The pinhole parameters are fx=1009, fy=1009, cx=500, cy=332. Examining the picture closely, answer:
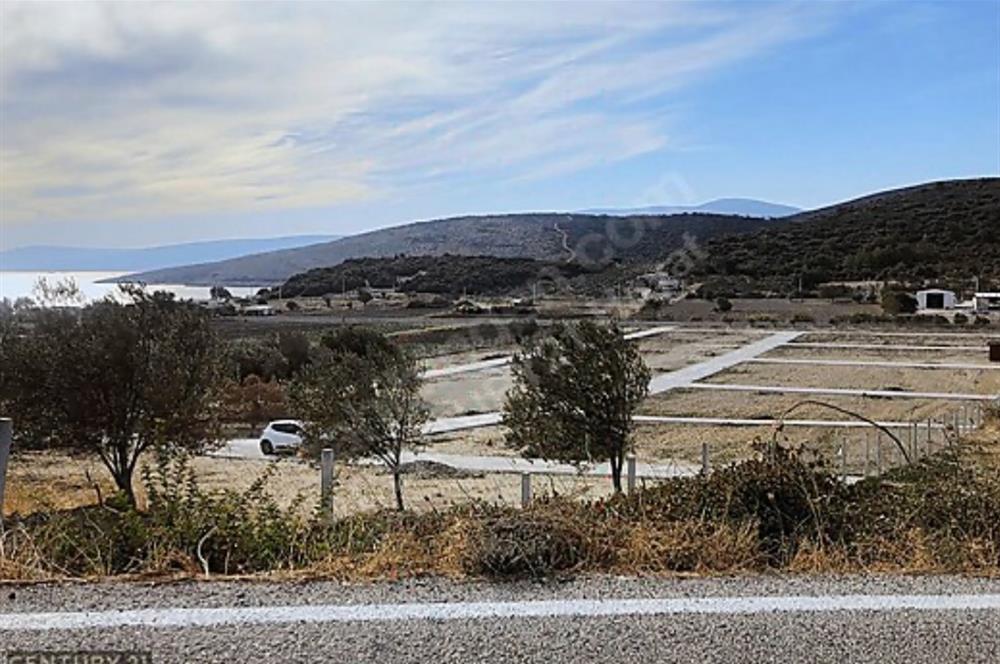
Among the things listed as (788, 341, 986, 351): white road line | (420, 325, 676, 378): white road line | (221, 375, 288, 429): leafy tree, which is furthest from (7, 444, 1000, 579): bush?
(788, 341, 986, 351): white road line

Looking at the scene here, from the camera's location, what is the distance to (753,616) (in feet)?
11.7

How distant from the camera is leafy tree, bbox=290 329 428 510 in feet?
76.9

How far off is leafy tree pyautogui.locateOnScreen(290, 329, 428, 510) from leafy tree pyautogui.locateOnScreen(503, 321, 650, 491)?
99.5 inches

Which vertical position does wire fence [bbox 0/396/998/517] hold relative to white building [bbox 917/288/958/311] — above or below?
below

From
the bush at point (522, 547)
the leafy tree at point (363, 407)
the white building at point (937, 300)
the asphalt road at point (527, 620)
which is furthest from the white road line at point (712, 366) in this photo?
the asphalt road at point (527, 620)

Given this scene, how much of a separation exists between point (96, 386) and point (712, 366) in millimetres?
34979

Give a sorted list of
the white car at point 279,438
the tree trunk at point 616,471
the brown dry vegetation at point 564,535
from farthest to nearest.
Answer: the white car at point 279,438 → the tree trunk at point 616,471 → the brown dry vegetation at point 564,535

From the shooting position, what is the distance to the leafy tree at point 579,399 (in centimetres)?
2322

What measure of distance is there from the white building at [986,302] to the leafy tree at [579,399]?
55393mm

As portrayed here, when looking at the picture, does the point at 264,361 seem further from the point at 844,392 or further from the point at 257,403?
the point at 844,392

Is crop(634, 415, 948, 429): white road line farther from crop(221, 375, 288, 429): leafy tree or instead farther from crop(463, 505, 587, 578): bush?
crop(463, 505, 587, 578): bush

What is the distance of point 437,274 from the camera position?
8062 cm

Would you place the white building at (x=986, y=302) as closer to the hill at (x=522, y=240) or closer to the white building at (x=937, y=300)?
the white building at (x=937, y=300)

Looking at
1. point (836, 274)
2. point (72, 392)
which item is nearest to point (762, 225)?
point (836, 274)
